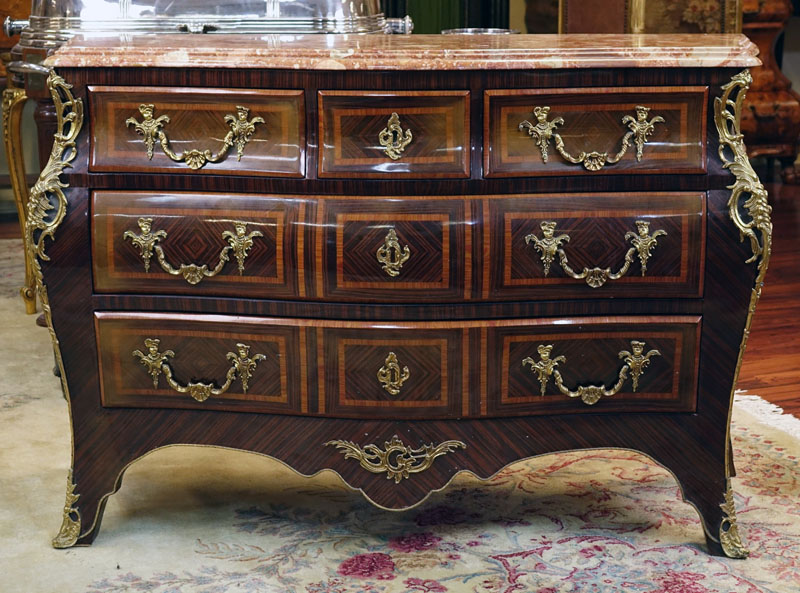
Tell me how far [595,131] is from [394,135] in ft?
1.07

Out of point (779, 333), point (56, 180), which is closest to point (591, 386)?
point (56, 180)

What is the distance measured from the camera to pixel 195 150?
1.85 meters

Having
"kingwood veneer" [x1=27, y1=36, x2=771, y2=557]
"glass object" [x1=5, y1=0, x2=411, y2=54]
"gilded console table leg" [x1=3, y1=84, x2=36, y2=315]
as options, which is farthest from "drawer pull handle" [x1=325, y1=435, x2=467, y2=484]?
"gilded console table leg" [x1=3, y1=84, x2=36, y2=315]

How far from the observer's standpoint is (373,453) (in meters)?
1.93

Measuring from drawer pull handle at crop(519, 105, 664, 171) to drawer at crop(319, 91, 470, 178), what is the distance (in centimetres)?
11

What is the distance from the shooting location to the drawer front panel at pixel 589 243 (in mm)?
1836

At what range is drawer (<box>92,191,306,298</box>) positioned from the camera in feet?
6.05

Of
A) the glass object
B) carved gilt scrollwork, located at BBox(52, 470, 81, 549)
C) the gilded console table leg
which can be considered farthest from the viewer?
the gilded console table leg

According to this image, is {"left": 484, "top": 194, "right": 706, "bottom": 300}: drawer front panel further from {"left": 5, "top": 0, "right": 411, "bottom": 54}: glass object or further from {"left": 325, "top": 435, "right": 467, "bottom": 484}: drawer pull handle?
{"left": 5, "top": 0, "right": 411, "bottom": 54}: glass object

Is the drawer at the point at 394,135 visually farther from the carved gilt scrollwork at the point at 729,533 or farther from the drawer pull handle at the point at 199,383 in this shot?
the carved gilt scrollwork at the point at 729,533

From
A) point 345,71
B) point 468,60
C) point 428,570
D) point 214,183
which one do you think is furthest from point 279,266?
point 428,570

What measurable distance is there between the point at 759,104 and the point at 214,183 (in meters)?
4.31

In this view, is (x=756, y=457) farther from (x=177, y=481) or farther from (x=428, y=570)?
(x=177, y=481)

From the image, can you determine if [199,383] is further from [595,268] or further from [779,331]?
[779,331]
